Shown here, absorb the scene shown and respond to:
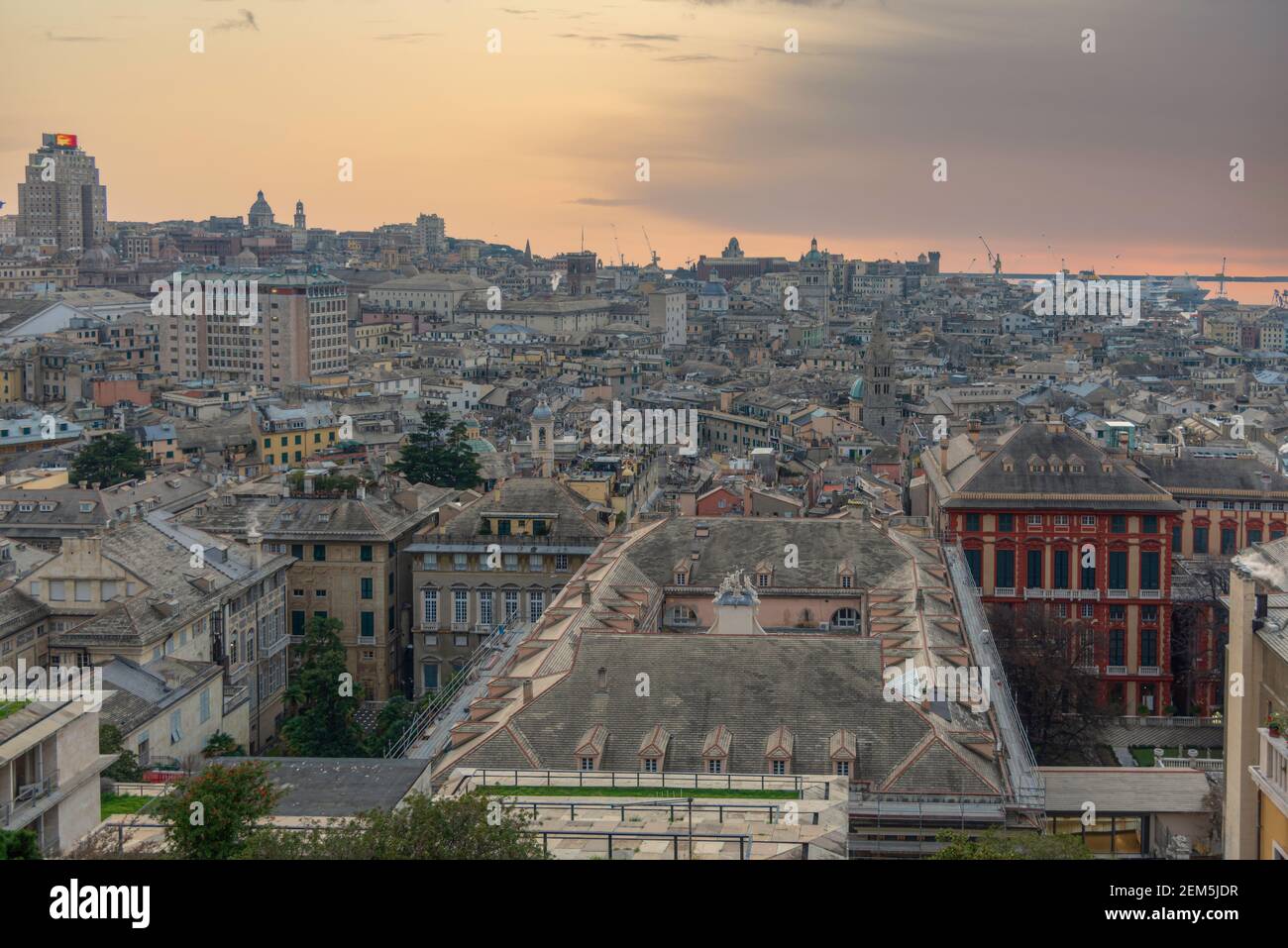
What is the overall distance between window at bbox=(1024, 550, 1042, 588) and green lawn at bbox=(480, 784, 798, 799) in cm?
1482

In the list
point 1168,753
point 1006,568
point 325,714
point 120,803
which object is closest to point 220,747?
point 325,714

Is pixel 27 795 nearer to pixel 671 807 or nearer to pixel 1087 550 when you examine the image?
pixel 671 807

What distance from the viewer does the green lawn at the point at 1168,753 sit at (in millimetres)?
20906

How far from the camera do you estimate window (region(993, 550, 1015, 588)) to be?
82.1 feet

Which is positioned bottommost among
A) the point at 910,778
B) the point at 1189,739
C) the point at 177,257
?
the point at 1189,739

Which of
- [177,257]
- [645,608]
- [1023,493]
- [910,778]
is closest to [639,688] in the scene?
[910,778]

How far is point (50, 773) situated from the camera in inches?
413

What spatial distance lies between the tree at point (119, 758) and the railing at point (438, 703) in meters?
2.43

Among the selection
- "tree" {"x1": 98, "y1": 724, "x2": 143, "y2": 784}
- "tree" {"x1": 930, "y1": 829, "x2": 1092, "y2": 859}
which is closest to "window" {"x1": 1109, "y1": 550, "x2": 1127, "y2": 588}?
"tree" {"x1": 98, "y1": 724, "x2": 143, "y2": 784}

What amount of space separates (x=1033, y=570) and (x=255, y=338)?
41.0m

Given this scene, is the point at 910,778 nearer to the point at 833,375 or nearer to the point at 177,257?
the point at 833,375

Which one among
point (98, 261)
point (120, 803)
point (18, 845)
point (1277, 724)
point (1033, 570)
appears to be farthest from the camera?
point (98, 261)
